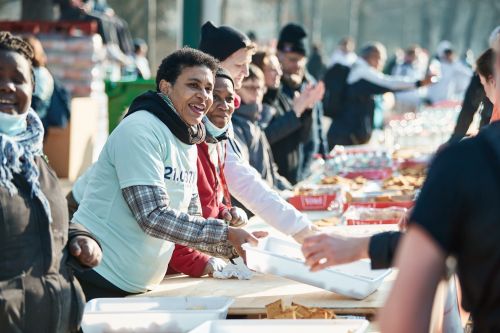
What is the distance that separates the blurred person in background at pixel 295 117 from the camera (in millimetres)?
7582

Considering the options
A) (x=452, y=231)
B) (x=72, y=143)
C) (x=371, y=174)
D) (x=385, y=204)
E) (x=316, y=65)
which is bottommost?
(x=316, y=65)

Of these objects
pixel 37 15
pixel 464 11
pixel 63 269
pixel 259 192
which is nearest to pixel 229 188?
pixel 259 192

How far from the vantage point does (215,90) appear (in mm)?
4906

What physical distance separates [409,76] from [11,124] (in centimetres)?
2148

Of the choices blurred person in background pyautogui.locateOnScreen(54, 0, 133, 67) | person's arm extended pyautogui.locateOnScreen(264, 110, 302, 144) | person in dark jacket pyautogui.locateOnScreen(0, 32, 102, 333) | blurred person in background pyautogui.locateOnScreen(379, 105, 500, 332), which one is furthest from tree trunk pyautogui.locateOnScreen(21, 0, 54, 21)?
blurred person in background pyautogui.locateOnScreen(379, 105, 500, 332)

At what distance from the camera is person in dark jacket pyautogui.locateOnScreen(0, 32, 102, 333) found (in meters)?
3.07

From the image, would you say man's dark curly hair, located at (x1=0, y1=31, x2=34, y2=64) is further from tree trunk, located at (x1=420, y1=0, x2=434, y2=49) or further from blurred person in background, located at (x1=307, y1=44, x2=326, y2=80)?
tree trunk, located at (x1=420, y1=0, x2=434, y2=49)

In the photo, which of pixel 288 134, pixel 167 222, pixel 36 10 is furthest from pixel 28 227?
pixel 36 10

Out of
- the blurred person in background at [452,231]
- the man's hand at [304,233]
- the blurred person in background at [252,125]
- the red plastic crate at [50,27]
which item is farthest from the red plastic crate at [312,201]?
the red plastic crate at [50,27]

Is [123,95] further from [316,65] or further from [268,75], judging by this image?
[316,65]

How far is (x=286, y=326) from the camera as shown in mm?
3359

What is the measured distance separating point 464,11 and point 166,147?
67.9 m

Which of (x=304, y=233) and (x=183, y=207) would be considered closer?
(x=183, y=207)

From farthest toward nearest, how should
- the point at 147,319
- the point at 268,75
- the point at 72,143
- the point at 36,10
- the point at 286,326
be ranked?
1. the point at 36,10
2. the point at 72,143
3. the point at 268,75
4. the point at 147,319
5. the point at 286,326
